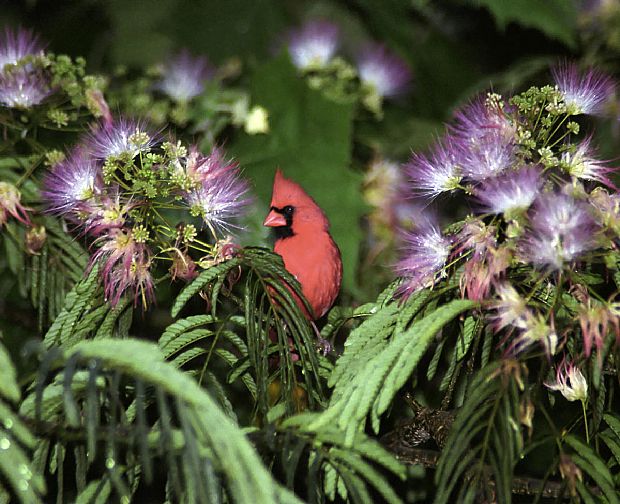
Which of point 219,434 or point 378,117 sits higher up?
point 378,117

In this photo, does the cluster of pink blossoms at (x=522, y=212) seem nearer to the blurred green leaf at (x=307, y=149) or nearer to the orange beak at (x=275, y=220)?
the orange beak at (x=275, y=220)

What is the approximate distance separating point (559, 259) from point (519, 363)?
0.30 feet

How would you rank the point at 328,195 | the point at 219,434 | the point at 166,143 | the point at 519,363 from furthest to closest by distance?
the point at 328,195, the point at 166,143, the point at 519,363, the point at 219,434

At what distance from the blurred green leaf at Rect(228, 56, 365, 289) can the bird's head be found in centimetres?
14

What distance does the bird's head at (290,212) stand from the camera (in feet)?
4.21

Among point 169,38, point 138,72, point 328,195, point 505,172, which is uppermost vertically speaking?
point 169,38

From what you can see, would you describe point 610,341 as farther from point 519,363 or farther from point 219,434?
point 219,434

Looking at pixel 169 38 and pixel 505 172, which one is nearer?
pixel 505 172

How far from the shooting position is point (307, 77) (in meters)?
1.77

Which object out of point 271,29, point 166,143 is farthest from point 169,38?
point 166,143

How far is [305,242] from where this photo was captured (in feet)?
4.16

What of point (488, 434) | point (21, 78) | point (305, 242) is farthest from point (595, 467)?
point (21, 78)

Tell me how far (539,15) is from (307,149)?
0.72 meters

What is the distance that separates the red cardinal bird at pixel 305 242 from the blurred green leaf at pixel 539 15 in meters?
0.81
